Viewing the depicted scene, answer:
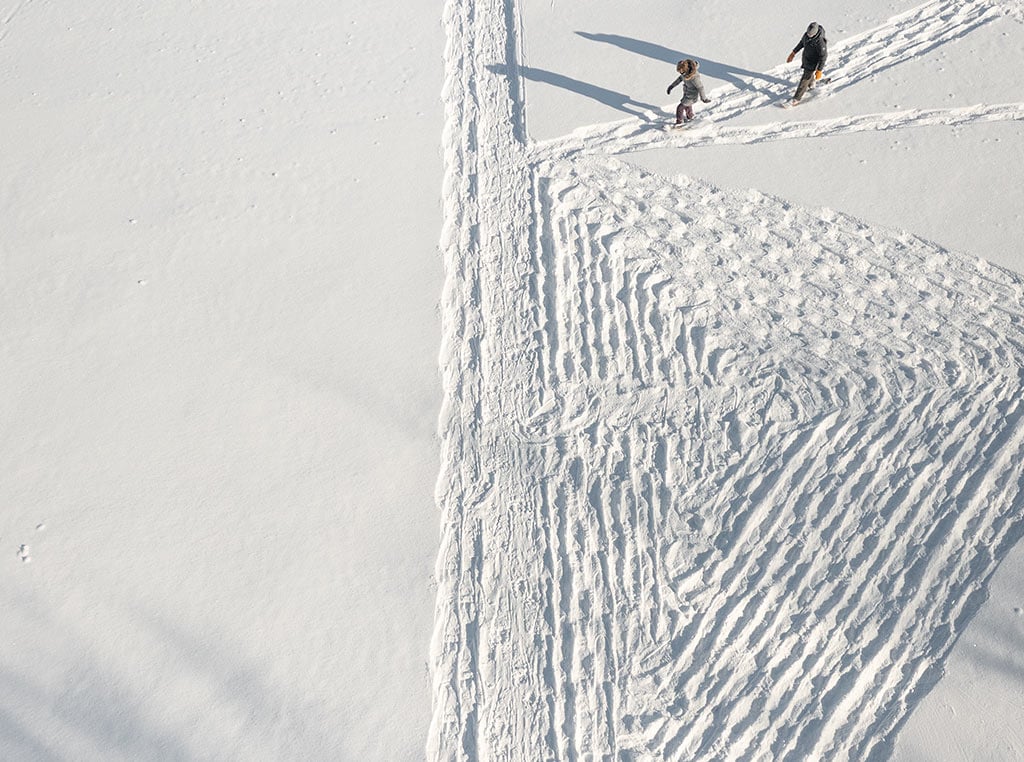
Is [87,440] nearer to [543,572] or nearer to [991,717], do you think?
[543,572]

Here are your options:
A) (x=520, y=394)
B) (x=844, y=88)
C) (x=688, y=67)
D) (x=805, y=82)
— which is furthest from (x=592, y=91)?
(x=520, y=394)

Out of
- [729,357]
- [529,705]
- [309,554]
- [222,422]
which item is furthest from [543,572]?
[222,422]

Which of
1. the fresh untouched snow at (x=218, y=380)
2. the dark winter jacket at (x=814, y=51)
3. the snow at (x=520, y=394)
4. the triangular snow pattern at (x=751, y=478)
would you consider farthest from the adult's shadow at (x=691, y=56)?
the fresh untouched snow at (x=218, y=380)

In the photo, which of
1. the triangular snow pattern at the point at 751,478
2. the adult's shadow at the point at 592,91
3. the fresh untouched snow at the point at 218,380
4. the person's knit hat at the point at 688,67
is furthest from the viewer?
the adult's shadow at the point at 592,91

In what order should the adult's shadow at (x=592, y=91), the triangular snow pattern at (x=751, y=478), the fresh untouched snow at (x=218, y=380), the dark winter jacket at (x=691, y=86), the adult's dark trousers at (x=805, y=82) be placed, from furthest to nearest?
the adult's shadow at (x=592, y=91) < the adult's dark trousers at (x=805, y=82) < the dark winter jacket at (x=691, y=86) < the fresh untouched snow at (x=218, y=380) < the triangular snow pattern at (x=751, y=478)

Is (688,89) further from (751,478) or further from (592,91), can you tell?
(751,478)

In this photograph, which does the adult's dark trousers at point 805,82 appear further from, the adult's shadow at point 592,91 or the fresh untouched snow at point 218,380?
the fresh untouched snow at point 218,380

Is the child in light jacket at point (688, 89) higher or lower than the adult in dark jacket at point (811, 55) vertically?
lower

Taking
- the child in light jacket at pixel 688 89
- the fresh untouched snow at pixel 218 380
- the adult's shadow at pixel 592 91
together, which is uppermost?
the child in light jacket at pixel 688 89
